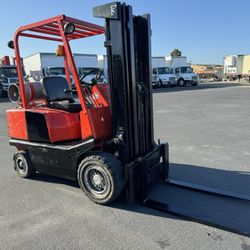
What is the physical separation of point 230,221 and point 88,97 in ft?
8.03

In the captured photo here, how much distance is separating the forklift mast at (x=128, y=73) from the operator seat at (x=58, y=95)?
774mm

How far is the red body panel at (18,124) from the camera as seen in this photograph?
4.65 meters

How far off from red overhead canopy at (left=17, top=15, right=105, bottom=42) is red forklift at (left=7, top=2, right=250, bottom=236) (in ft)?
0.04

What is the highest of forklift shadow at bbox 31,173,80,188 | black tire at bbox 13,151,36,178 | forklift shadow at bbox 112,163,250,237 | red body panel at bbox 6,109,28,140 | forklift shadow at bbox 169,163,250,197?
red body panel at bbox 6,109,28,140

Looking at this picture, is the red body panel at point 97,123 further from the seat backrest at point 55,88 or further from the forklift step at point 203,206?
the forklift step at point 203,206

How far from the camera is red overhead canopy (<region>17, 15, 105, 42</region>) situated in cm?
387

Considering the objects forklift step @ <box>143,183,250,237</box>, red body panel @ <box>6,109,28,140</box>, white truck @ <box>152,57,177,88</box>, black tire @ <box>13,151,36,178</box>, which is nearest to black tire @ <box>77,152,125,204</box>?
forklift step @ <box>143,183,250,237</box>

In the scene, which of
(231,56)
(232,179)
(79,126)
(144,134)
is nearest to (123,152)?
(144,134)

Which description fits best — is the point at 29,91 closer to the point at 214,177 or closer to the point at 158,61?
the point at 214,177

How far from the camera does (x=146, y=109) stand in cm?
429

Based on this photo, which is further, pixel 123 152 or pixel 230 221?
pixel 123 152

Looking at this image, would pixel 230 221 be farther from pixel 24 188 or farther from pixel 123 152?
pixel 24 188

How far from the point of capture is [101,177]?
390cm

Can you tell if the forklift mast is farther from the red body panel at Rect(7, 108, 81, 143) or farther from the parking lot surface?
the parking lot surface
